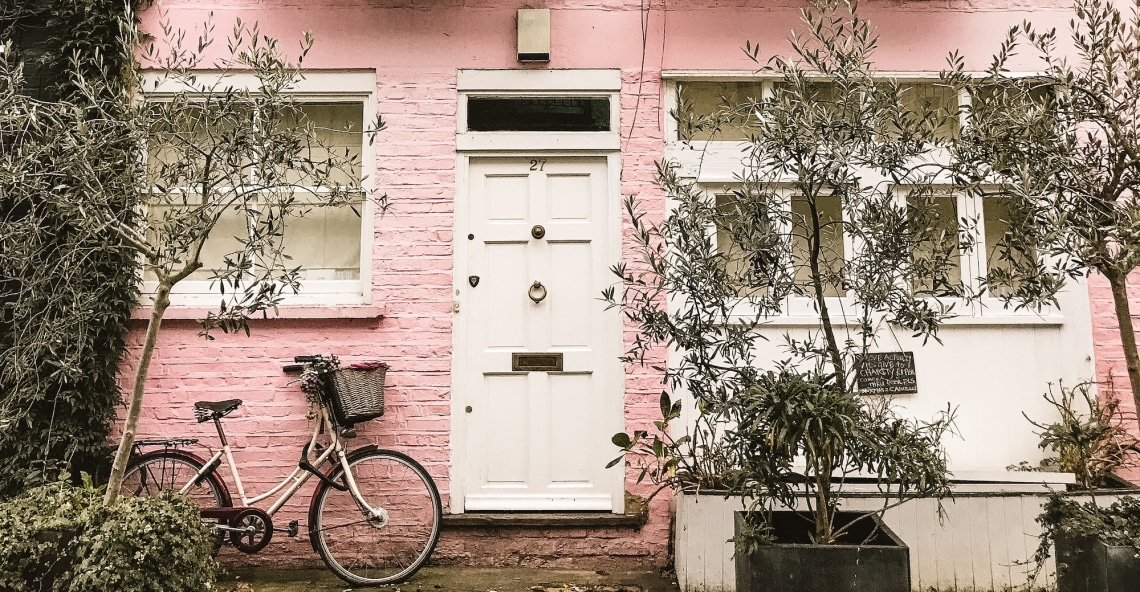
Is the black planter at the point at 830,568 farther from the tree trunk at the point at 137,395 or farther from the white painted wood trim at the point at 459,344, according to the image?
the tree trunk at the point at 137,395

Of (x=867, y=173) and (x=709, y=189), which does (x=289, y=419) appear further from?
(x=867, y=173)

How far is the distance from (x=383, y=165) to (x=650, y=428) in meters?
2.56

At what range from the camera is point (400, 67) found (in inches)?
211

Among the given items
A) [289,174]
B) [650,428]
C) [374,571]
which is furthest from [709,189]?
[374,571]

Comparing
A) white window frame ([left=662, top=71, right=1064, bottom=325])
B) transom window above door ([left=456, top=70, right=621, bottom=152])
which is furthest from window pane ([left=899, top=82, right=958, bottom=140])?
transom window above door ([left=456, top=70, right=621, bottom=152])

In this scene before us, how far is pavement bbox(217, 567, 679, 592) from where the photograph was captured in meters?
4.57

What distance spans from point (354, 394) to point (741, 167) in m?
2.97

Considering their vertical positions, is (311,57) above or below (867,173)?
above

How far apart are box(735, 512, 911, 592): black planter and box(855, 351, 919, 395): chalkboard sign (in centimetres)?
205

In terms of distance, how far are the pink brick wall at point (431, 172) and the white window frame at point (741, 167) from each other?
83mm

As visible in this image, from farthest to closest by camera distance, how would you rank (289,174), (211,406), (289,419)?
(289,174) < (289,419) < (211,406)

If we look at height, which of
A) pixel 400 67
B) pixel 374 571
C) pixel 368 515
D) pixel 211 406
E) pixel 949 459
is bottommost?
pixel 374 571

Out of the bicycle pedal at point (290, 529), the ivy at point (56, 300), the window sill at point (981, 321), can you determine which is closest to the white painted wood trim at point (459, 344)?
the bicycle pedal at point (290, 529)

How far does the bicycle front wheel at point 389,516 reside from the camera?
193 inches
